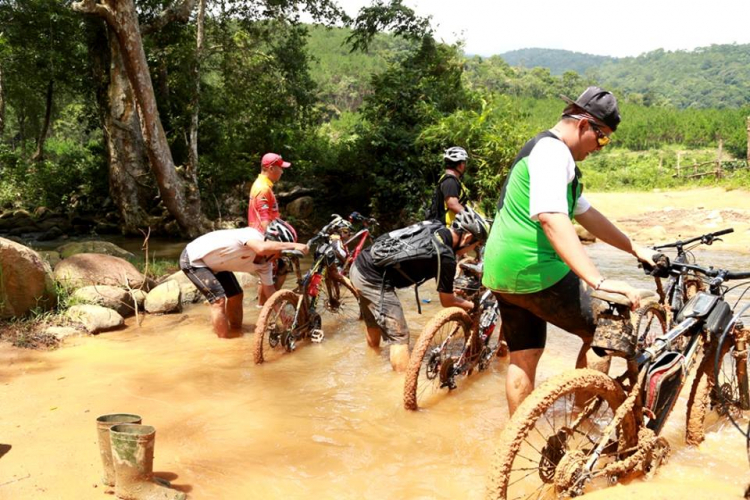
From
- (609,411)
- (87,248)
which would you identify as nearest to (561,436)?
(609,411)

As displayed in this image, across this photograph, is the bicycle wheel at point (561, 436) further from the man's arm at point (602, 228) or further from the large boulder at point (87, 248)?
the large boulder at point (87, 248)

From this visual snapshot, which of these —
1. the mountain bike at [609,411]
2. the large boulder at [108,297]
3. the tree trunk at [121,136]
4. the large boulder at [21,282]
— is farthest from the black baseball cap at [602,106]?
the tree trunk at [121,136]

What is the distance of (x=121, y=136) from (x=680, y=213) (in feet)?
54.7

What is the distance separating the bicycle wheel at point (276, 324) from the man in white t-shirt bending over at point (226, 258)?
48 cm

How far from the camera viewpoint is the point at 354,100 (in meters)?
63.8

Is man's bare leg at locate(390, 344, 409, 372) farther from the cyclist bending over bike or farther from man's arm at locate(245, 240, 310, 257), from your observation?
man's arm at locate(245, 240, 310, 257)

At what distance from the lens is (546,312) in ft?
9.50

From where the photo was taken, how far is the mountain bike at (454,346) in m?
4.16

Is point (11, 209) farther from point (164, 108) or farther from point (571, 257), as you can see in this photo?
point (571, 257)

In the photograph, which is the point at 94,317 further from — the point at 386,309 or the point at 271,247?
the point at 386,309

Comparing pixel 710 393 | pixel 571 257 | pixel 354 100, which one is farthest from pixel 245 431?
pixel 354 100

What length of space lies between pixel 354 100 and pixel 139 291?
58.8 metres

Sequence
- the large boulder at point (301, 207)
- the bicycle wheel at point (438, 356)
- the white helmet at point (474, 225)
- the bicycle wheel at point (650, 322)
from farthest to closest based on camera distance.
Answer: the large boulder at point (301, 207)
the bicycle wheel at point (650, 322)
the white helmet at point (474, 225)
the bicycle wheel at point (438, 356)

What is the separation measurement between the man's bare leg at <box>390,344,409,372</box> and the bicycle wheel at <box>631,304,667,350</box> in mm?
1817
